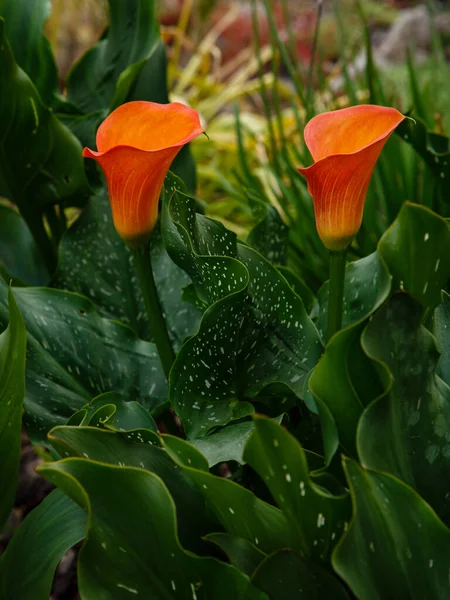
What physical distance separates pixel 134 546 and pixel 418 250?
261mm

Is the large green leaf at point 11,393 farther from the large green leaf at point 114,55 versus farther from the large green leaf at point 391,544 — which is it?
the large green leaf at point 114,55

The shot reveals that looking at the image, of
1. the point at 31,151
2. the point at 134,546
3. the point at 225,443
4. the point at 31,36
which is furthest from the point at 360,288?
the point at 31,36

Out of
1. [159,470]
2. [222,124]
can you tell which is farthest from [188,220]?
[222,124]

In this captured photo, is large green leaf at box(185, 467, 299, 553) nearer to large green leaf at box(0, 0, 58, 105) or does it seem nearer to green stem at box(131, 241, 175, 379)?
green stem at box(131, 241, 175, 379)

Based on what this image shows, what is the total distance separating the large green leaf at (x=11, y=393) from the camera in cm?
49

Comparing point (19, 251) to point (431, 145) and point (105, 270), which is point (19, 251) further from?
point (431, 145)

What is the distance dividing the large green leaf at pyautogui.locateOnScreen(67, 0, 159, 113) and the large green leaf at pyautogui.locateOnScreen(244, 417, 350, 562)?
51 centimetres

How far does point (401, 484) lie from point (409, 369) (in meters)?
0.08

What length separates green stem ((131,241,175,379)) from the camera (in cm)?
54

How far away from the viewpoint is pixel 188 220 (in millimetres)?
518

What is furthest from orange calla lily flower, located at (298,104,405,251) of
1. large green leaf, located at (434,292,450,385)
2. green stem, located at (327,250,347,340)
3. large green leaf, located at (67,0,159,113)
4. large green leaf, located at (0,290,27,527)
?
large green leaf, located at (67,0,159,113)

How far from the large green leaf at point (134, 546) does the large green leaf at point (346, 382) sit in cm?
12

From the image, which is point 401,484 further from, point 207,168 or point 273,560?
point 207,168

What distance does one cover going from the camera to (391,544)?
0.39m
